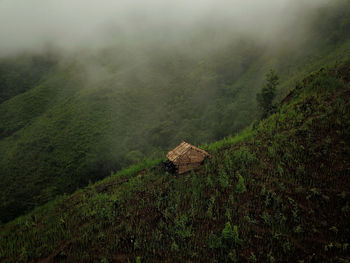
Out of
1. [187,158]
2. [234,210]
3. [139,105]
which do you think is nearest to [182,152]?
[187,158]

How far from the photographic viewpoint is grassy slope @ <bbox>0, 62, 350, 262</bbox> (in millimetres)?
8281

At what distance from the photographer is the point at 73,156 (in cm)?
3359

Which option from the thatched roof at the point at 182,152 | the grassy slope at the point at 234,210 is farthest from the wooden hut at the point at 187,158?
the grassy slope at the point at 234,210

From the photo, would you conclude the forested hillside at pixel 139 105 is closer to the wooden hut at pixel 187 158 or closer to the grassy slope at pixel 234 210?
the grassy slope at pixel 234 210

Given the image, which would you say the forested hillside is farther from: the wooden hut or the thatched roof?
the wooden hut

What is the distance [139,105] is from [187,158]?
103 ft

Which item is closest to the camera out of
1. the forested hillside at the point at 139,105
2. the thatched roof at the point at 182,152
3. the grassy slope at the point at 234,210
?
the grassy slope at the point at 234,210

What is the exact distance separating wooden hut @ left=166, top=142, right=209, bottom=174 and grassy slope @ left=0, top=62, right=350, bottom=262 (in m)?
0.76

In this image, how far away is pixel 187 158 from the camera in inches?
609

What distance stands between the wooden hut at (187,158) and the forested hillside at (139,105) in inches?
604

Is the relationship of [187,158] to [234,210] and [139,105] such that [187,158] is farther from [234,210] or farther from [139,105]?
[139,105]

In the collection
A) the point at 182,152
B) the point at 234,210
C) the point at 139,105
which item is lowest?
the point at 139,105

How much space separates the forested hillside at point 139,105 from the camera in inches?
1205

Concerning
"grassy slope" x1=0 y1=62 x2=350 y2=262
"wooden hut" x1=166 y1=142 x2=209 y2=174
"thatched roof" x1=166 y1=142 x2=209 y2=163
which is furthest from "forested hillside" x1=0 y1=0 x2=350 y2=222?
"wooden hut" x1=166 y1=142 x2=209 y2=174
